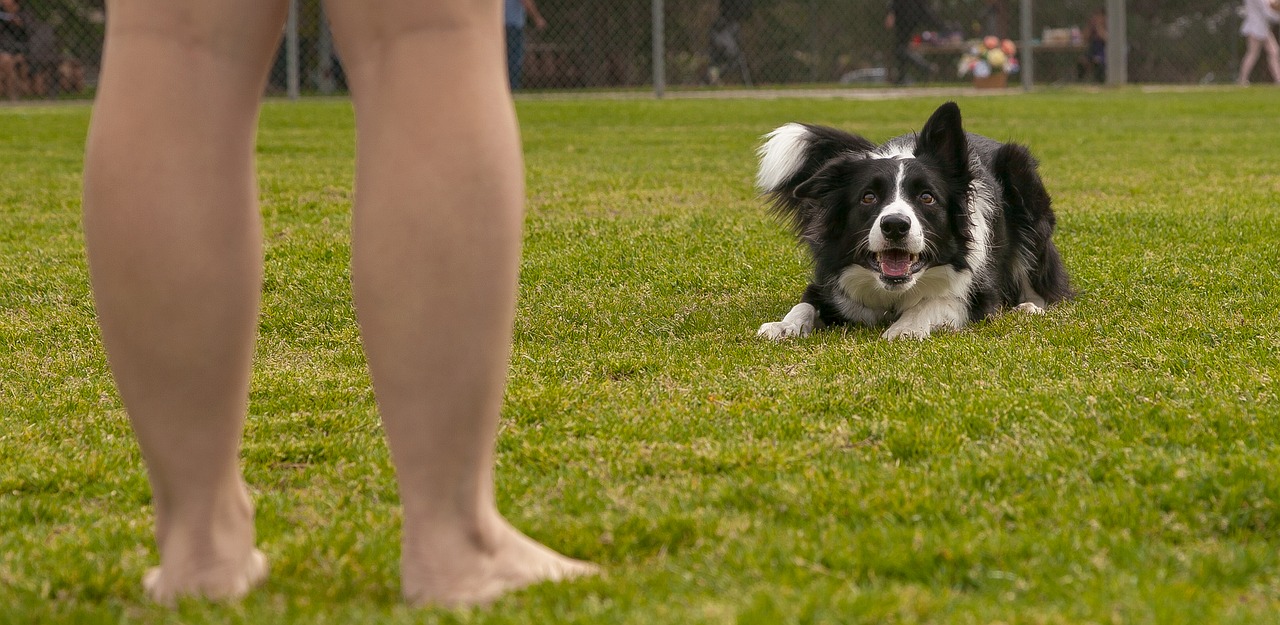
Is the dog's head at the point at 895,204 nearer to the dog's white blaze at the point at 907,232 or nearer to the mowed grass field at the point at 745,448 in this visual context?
the dog's white blaze at the point at 907,232

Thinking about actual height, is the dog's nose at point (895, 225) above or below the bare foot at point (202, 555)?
above

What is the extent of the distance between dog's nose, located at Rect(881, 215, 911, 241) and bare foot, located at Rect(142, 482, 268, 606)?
2.76 metres

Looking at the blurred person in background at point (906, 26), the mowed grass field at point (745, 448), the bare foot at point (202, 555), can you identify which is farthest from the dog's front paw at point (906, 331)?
the blurred person in background at point (906, 26)

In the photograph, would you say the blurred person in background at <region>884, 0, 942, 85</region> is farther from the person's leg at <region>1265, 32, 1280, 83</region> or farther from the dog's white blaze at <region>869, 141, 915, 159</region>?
the dog's white blaze at <region>869, 141, 915, 159</region>

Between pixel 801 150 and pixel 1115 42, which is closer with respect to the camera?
pixel 801 150

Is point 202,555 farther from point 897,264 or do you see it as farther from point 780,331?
point 897,264

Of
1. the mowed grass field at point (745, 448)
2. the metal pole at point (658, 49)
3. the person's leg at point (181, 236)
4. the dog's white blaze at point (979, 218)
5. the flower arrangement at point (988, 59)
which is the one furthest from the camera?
the flower arrangement at point (988, 59)

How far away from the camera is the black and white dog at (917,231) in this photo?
14.1 feet

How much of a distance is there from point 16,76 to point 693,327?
1497cm

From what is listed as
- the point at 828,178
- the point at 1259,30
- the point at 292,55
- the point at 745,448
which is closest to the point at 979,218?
the point at 828,178

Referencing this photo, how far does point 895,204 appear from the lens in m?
4.29

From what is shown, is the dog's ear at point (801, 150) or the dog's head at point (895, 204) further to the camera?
the dog's ear at point (801, 150)

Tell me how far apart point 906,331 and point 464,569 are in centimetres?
257

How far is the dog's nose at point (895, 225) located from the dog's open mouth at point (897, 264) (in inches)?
3.1
